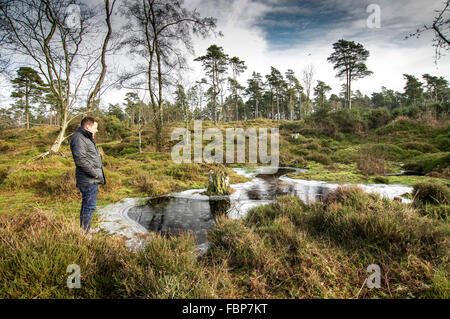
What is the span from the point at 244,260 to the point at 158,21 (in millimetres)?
15981

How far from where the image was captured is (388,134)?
18.6 meters

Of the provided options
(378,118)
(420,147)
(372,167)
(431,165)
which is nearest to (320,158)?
(372,167)

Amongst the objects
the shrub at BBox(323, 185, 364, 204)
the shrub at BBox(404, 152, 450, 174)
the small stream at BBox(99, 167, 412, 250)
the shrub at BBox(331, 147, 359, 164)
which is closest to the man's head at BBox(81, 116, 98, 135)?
the small stream at BBox(99, 167, 412, 250)

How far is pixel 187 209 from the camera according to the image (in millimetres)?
5430

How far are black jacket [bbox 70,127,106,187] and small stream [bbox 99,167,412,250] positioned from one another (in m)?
1.29

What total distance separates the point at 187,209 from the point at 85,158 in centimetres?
297

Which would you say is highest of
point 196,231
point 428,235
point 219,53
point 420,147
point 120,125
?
point 219,53

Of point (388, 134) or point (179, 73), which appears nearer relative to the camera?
point (179, 73)

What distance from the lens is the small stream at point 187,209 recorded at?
4066 millimetres

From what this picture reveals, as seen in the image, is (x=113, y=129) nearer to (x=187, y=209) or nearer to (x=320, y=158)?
(x=320, y=158)

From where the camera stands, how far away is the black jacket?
306cm
